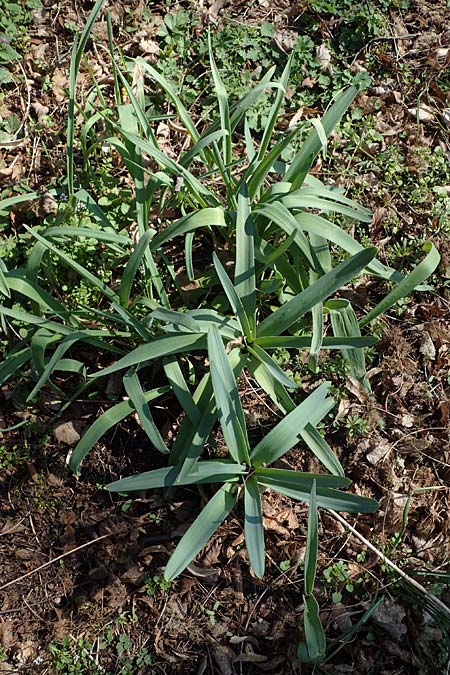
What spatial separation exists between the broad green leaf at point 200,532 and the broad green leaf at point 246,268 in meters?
0.47

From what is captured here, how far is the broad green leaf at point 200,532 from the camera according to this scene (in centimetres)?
161

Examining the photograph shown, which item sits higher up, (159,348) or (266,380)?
(159,348)

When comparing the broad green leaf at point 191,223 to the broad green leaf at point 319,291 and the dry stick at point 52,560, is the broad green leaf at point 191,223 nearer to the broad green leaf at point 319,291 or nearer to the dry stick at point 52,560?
the broad green leaf at point 319,291

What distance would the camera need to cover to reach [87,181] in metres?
2.38

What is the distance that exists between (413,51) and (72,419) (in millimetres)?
2033

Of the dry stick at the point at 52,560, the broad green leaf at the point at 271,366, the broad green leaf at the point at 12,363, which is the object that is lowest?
the dry stick at the point at 52,560

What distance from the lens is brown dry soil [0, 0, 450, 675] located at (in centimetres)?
194

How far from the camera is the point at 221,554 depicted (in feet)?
6.60

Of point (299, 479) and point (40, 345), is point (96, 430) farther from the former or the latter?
point (299, 479)

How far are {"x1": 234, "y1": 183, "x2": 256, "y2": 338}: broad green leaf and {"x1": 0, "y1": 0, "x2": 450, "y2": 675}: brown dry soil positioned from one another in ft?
1.23

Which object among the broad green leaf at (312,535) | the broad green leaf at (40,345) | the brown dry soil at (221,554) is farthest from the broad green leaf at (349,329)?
the broad green leaf at (40,345)

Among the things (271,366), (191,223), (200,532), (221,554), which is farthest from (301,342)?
(221,554)

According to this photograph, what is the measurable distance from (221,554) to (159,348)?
684 millimetres

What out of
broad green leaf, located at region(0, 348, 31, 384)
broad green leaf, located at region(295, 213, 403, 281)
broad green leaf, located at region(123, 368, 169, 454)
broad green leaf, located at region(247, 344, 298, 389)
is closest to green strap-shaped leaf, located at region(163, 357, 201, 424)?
broad green leaf, located at region(123, 368, 169, 454)
